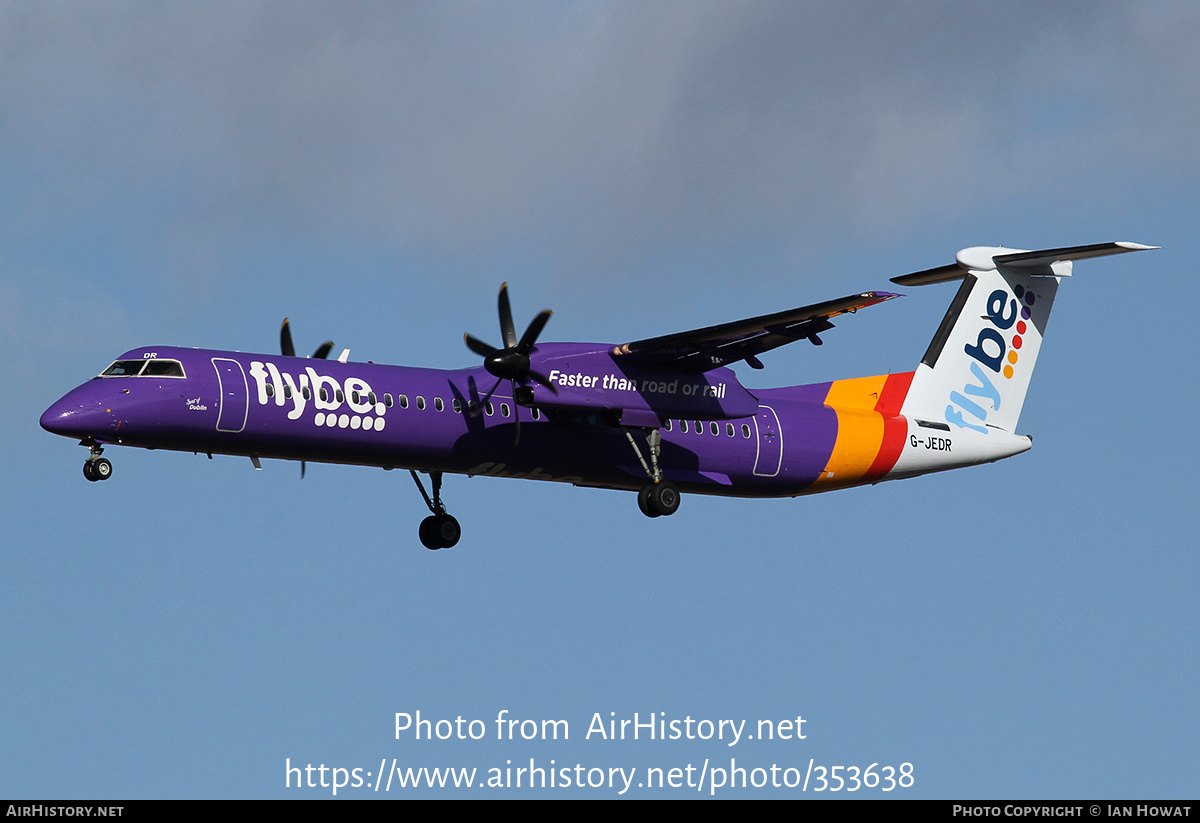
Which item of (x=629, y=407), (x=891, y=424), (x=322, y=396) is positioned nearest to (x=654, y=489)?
(x=629, y=407)

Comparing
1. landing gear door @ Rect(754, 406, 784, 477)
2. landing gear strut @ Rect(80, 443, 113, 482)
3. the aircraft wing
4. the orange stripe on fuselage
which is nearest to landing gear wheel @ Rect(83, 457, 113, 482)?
landing gear strut @ Rect(80, 443, 113, 482)

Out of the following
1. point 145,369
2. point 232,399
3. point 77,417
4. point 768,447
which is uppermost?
point 768,447

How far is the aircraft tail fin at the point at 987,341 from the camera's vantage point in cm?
3344

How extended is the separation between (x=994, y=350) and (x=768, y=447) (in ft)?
20.3

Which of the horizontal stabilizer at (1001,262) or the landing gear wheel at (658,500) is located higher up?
the horizontal stabilizer at (1001,262)

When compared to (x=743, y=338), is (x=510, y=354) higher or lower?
lower

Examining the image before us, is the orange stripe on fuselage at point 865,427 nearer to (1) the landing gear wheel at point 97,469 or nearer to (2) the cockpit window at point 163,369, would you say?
(2) the cockpit window at point 163,369

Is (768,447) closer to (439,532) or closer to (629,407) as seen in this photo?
(629,407)

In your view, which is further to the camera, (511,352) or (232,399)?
(511,352)

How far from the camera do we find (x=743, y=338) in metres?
29.5

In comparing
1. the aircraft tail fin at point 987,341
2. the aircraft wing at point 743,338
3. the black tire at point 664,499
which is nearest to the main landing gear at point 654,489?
the black tire at point 664,499

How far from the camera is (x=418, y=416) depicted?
1080 inches
